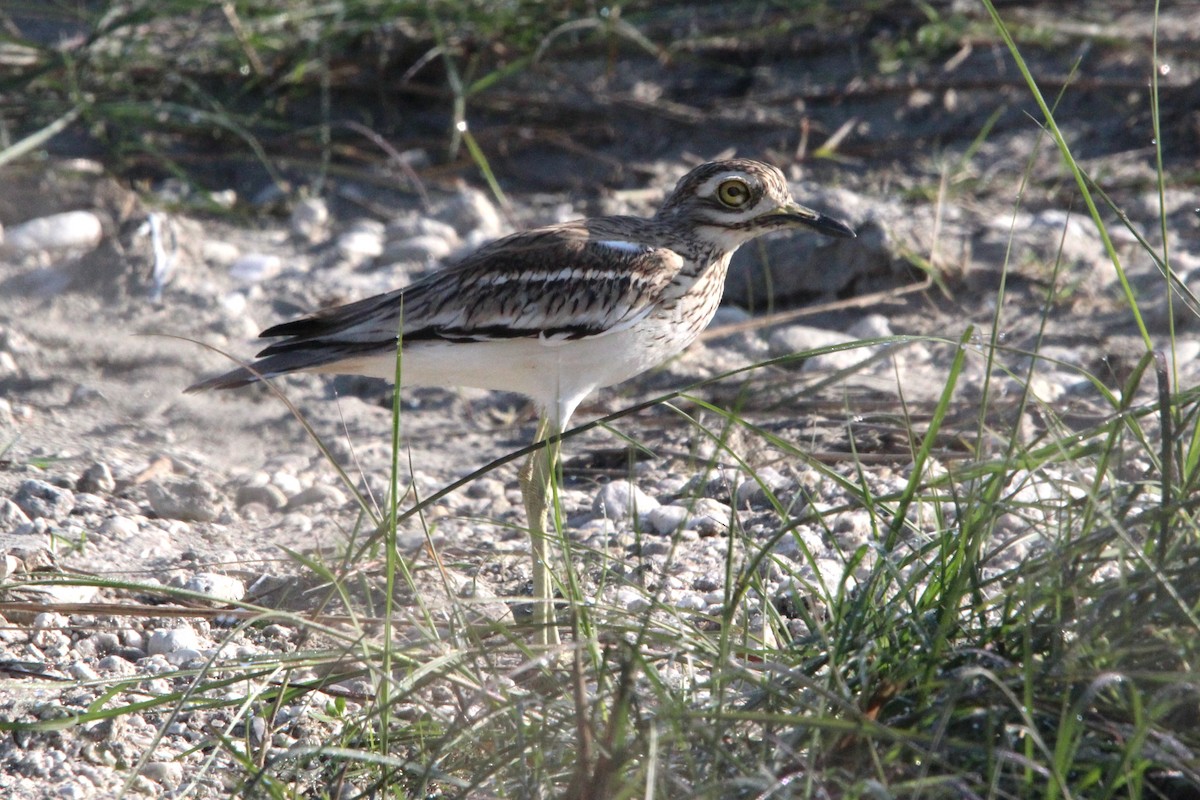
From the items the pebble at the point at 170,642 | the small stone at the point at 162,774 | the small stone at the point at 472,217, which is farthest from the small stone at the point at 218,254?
the small stone at the point at 162,774

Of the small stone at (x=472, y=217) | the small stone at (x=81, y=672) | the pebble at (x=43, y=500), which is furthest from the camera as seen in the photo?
the small stone at (x=472, y=217)

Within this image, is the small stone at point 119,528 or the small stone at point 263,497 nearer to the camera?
the small stone at point 119,528

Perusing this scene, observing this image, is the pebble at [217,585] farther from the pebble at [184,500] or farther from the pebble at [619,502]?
the pebble at [619,502]

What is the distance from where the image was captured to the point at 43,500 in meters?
3.42

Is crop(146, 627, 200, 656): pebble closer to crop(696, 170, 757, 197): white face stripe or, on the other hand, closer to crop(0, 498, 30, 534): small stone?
crop(0, 498, 30, 534): small stone

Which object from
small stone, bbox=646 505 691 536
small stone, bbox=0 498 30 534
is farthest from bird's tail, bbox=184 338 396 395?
small stone, bbox=646 505 691 536

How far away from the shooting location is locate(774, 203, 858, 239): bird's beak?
354 centimetres

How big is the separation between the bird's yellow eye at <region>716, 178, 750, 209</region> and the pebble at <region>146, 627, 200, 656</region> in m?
1.69

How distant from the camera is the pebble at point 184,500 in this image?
353 cm

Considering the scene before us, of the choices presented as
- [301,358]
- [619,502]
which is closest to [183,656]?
[301,358]

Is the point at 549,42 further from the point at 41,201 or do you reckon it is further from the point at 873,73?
the point at 41,201

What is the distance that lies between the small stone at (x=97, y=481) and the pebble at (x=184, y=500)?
0.09 metres

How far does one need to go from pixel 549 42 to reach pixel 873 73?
139 cm

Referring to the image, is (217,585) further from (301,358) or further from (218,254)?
(218,254)
